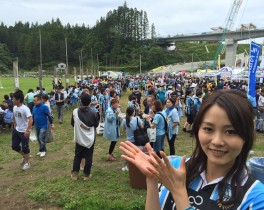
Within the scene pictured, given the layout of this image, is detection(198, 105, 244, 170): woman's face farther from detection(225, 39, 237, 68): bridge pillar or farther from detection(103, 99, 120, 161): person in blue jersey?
detection(225, 39, 237, 68): bridge pillar

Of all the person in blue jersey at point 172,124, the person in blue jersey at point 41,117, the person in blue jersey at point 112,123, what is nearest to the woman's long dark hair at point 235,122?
the person in blue jersey at point 172,124

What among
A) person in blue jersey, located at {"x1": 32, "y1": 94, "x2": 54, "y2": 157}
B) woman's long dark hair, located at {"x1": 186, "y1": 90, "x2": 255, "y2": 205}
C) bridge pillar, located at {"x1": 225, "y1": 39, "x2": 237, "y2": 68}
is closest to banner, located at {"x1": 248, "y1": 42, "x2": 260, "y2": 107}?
A: person in blue jersey, located at {"x1": 32, "y1": 94, "x2": 54, "y2": 157}

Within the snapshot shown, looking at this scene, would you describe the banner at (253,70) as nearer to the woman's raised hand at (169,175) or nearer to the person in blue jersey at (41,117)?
the person in blue jersey at (41,117)

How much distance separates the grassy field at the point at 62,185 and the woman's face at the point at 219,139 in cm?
411

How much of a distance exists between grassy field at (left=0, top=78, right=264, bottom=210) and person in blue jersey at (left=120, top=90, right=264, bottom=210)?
4.00 metres

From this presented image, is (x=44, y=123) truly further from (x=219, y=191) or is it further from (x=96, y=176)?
(x=219, y=191)

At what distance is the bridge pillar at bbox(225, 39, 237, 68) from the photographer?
258 feet

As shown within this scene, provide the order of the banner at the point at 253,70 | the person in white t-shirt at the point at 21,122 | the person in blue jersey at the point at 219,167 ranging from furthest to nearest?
the banner at the point at 253,70, the person in white t-shirt at the point at 21,122, the person in blue jersey at the point at 219,167

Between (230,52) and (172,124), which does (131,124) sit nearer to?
(172,124)

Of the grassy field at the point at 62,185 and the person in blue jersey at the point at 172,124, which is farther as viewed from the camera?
the person in blue jersey at the point at 172,124

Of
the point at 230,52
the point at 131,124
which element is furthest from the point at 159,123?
the point at 230,52

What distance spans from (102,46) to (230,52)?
156ft

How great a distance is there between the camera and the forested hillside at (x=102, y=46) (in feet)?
337

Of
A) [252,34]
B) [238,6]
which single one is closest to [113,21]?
[238,6]
